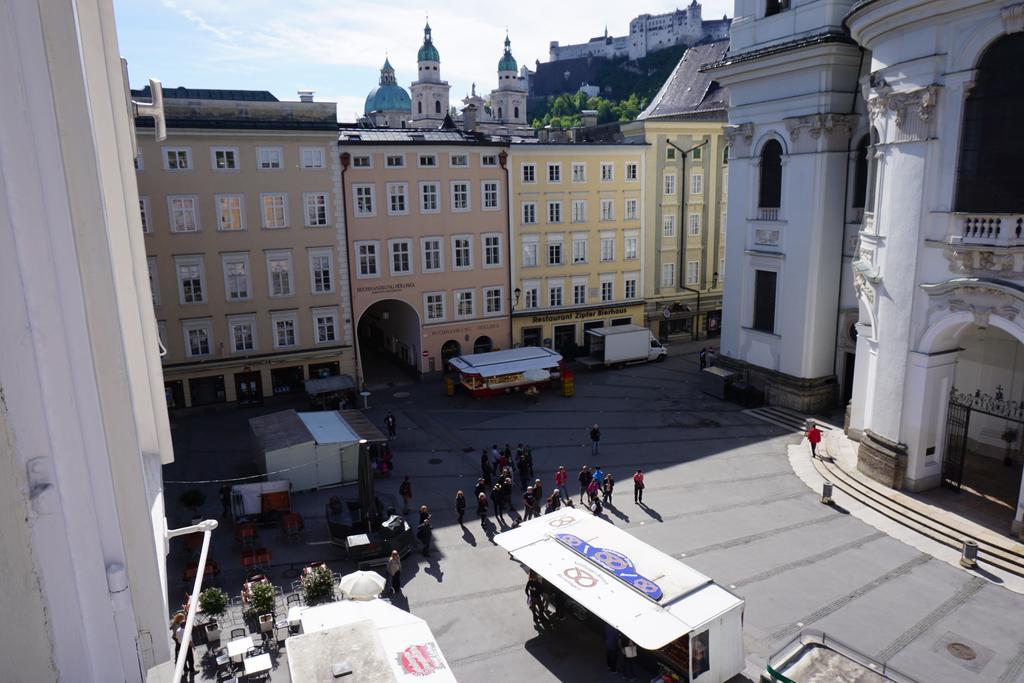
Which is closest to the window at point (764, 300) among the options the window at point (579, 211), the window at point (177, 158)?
the window at point (579, 211)

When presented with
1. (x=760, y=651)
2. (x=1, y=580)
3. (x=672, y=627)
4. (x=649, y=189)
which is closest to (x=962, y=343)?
(x=760, y=651)

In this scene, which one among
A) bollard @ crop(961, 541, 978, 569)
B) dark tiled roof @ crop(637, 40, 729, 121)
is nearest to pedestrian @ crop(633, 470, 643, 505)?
bollard @ crop(961, 541, 978, 569)

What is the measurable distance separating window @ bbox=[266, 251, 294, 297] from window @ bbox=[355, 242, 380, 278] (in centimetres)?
353

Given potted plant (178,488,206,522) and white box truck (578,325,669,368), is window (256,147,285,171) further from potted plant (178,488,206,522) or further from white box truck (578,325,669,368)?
white box truck (578,325,669,368)

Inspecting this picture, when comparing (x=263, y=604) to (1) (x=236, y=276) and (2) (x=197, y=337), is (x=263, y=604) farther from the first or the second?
(1) (x=236, y=276)

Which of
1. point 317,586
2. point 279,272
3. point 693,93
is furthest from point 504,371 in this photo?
point 693,93

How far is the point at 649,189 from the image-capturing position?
45125mm

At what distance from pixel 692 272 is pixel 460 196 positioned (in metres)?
17.8

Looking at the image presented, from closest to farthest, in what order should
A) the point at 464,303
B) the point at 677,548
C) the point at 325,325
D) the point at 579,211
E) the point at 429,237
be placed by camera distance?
the point at 677,548, the point at 325,325, the point at 429,237, the point at 464,303, the point at 579,211

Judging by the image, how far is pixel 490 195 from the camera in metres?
40.1

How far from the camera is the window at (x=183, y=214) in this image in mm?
32906

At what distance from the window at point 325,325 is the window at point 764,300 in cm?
2123

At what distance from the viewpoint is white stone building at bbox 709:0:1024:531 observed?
19984 millimetres

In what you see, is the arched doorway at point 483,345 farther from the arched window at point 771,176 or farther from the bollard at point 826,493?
the bollard at point 826,493
